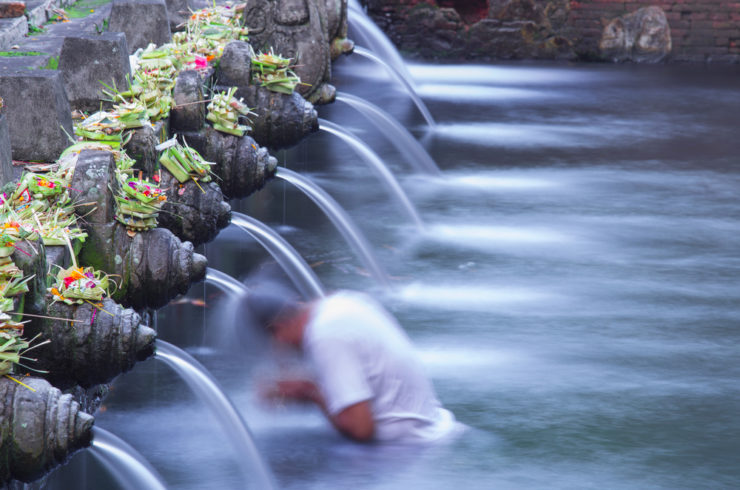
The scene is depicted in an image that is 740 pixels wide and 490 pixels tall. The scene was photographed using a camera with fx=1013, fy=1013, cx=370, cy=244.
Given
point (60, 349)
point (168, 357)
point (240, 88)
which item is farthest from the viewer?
point (240, 88)

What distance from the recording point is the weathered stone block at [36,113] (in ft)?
16.3

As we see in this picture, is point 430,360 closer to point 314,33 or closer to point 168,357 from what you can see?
point 168,357

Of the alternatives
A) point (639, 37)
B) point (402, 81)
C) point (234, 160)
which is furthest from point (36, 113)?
point (639, 37)

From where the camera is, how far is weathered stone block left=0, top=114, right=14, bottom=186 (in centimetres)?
442

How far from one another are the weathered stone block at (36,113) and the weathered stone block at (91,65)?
78 centimetres

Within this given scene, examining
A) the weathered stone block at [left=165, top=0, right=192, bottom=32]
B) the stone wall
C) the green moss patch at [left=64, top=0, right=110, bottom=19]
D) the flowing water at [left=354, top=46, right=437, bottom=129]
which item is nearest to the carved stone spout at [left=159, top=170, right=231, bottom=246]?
the weathered stone block at [left=165, top=0, right=192, bottom=32]

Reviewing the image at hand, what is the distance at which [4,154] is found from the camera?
4.46 meters

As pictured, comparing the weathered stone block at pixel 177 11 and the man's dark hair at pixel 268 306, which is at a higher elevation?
the weathered stone block at pixel 177 11

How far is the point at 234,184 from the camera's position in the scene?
244 inches

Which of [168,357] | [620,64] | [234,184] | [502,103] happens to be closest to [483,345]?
[234,184]

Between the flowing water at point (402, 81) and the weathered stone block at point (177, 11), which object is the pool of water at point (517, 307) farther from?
the weathered stone block at point (177, 11)

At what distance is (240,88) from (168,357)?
2.84 metres

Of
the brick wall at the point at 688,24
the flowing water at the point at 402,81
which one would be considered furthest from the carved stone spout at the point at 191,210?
the brick wall at the point at 688,24

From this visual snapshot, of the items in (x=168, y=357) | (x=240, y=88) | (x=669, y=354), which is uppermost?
(x=240, y=88)
